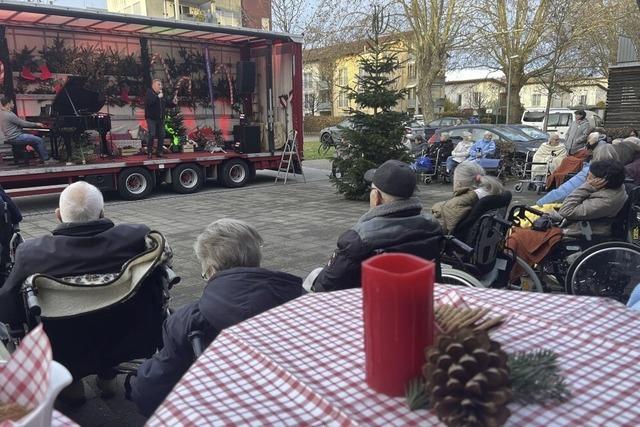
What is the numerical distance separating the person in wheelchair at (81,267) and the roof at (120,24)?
7982mm

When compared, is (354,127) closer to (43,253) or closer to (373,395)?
(43,253)

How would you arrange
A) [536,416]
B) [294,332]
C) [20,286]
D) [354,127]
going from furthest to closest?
[354,127] → [20,286] → [294,332] → [536,416]

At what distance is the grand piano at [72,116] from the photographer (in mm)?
10352

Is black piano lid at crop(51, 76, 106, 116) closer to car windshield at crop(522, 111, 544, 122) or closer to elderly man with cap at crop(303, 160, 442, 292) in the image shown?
elderly man with cap at crop(303, 160, 442, 292)

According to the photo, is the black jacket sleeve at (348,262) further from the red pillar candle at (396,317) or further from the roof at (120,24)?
the roof at (120,24)

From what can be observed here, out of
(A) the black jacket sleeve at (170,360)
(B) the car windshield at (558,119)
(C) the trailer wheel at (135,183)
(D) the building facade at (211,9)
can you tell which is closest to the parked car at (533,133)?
(C) the trailer wheel at (135,183)

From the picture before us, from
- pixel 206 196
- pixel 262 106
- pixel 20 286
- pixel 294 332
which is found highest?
pixel 262 106

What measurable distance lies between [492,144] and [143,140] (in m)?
8.28

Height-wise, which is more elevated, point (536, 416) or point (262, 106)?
point (262, 106)

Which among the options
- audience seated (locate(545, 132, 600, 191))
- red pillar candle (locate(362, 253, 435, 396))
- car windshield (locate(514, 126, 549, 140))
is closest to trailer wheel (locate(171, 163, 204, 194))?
audience seated (locate(545, 132, 600, 191))

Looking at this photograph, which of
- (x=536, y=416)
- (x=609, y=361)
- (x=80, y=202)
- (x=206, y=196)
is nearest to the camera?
(x=536, y=416)

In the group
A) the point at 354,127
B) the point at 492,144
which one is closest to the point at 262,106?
the point at 354,127

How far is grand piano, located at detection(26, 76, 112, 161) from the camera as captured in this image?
1035 cm

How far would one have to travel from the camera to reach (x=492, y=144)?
38.8 ft
